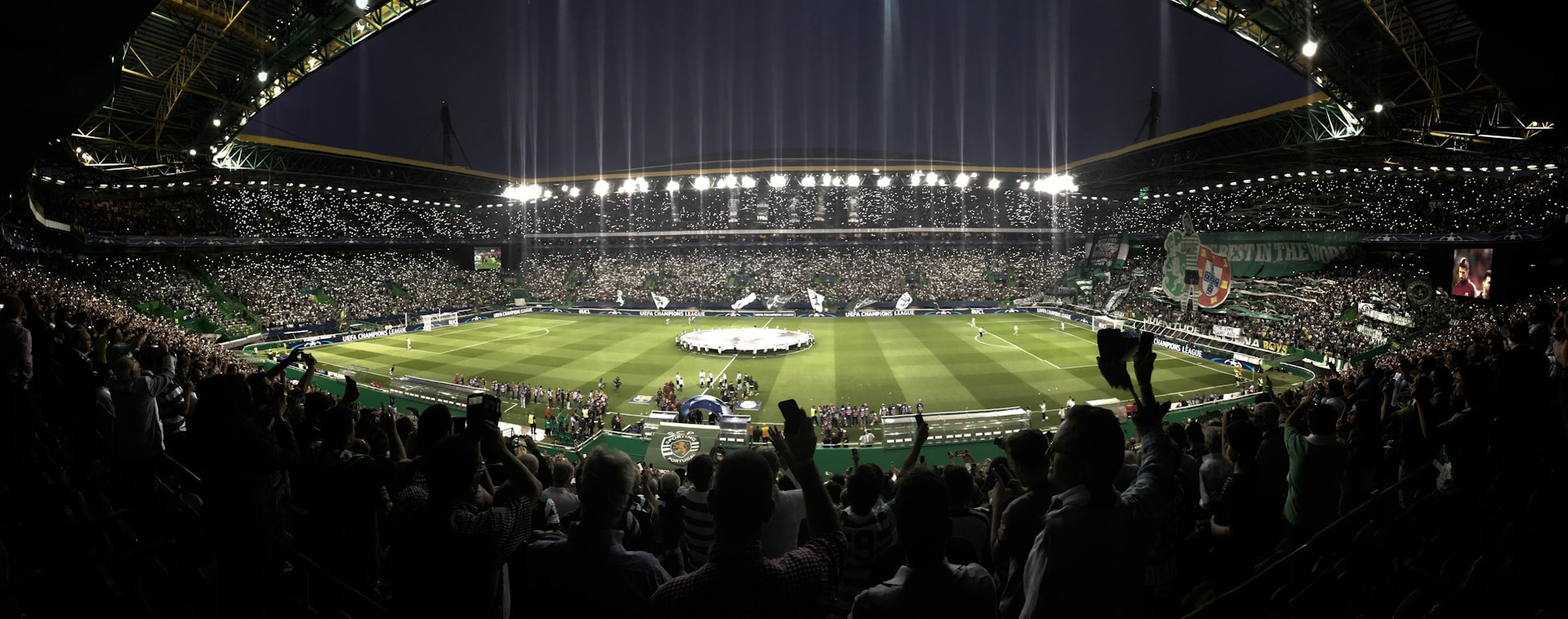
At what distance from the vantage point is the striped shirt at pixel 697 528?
4.36 meters

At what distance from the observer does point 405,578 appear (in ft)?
8.54

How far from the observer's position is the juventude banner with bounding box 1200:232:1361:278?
39406 millimetres

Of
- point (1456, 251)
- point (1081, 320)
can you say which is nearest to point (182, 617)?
point (1456, 251)

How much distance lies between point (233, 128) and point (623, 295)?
44180 millimetres

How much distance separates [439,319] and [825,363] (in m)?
36.9

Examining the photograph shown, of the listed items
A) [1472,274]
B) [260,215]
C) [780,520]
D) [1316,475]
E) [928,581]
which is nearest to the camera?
[928,581]

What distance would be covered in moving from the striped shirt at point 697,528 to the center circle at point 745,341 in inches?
1300

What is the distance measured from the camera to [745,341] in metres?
39.6

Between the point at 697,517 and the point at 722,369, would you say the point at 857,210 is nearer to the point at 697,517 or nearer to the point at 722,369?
the point at 722,369

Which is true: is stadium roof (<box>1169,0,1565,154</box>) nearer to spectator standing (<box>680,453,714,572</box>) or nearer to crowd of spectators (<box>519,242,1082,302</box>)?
spectator standing (<box>680,453,714,572</box>)

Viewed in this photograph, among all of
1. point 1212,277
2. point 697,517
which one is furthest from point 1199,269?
point 697,517

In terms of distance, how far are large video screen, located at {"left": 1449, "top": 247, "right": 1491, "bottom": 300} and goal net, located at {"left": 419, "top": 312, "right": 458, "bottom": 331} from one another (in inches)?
2663

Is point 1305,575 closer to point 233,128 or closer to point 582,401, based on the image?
point 582,401

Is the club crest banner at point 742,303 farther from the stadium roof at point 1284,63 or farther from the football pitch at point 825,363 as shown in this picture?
the stadium roof at point 1284,63
